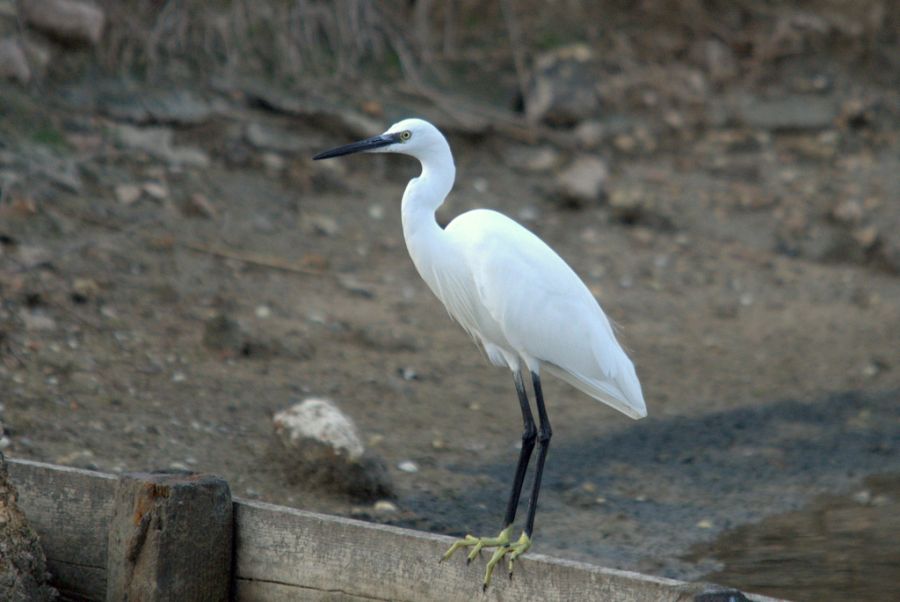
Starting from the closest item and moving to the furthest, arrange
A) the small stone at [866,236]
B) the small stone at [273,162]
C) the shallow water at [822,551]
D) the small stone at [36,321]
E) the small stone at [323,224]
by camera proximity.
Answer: the shallow water at [822,551], the small stone at [36,321], the small stone at [323,224], the small stone at [273,162], the small stone at [866,236]

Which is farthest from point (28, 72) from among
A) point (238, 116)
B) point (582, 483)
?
point (582, 483)

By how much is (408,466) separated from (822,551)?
5.49 ft

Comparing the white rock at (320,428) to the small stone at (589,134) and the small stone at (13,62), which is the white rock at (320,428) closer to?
the small stone at (13,62)

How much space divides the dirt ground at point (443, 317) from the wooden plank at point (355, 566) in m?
1.42

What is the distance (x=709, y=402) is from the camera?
620 cm

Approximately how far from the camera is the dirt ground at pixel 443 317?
16.7 ft

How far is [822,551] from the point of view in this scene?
15.7ft

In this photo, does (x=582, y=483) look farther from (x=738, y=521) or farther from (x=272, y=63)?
(x=272, y=63)

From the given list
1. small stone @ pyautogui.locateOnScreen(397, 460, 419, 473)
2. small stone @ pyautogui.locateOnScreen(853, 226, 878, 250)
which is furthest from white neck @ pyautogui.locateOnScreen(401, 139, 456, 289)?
small stone @ pyautogui.locateOnScreen(853, 226, 878, 250)

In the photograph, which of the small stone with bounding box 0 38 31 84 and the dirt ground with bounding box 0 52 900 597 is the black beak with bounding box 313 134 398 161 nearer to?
the dirt ground with bounding box 0 52 900 597

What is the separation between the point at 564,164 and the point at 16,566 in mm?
6065

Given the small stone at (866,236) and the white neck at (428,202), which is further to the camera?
the small stone at (866,236)

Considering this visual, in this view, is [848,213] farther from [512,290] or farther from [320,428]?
[512,290]

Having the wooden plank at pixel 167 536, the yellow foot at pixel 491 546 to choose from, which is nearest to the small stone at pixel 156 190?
the wooden plank at pixel 167 536
